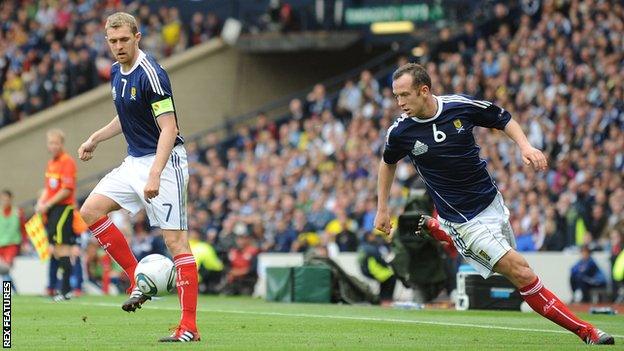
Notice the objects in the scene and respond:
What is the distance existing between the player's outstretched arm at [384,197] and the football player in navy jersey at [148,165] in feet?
4.89

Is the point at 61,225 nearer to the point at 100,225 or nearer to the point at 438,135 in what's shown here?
the point at 100,225

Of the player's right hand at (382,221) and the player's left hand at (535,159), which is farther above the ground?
the player's left hand at (535,159)

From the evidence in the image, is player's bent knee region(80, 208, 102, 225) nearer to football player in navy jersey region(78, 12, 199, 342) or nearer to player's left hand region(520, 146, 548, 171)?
football player in navy jersey region(78, 12, 199, 342)

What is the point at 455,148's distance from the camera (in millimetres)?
10469

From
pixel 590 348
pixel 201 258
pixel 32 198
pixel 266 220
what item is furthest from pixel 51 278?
pixel 32 198

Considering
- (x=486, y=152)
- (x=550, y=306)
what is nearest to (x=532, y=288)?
(x=550, y=306)

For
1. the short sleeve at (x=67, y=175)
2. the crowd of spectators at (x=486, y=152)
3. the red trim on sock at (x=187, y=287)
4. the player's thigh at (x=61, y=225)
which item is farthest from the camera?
the crowd of spectators at (x=486, y=152)

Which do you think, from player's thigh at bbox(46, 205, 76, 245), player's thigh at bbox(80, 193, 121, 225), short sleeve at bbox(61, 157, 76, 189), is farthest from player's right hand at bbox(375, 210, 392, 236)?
player's thigh at bbox(46, 205, 76, 245)

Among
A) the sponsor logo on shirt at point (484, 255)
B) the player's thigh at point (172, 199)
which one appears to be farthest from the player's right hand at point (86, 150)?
the sponsor logo on shirt at point (484, 255)

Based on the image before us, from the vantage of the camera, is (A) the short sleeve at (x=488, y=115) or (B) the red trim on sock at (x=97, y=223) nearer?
(A) the short sleeve at (x=488, y=115)

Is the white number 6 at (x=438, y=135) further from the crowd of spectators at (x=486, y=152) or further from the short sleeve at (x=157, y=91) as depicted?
the crowd of spectators at (x=486, y=152)

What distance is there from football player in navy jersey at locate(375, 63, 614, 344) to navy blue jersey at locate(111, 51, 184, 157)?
5.88 feet

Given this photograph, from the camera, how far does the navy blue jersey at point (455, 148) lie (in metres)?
10.5

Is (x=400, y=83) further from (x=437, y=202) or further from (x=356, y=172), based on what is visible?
(x=356, y=172)
